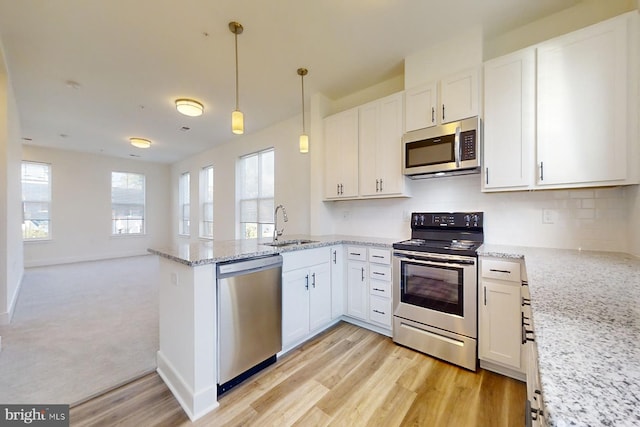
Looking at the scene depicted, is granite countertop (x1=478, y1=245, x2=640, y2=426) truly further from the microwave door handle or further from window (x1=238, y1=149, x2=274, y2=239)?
window (x1=238, y1=149, x2=274, y2=239)

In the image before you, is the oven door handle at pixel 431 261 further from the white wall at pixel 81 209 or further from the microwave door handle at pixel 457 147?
the white wall at pixel 81 209

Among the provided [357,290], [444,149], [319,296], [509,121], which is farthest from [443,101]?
[319,296]

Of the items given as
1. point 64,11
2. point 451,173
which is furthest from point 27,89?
point 451,173

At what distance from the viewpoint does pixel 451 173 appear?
2.60 meters

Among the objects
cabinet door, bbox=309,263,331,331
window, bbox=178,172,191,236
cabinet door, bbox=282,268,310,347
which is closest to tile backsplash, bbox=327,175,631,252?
cabinet door, bbox=309,263,331,331

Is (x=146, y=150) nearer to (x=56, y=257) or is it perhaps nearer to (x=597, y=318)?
(x=56, y=257)

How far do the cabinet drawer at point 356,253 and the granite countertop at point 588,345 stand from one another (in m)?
1.63

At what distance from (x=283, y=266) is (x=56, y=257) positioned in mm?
7618

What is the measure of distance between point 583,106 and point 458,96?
0.89 meters

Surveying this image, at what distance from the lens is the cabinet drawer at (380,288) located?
2.62 metres

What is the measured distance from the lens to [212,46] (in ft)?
8.48

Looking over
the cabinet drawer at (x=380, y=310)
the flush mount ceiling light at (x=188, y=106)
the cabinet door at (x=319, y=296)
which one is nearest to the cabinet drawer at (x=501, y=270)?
the cabinet drawer at (x=380, y=310)

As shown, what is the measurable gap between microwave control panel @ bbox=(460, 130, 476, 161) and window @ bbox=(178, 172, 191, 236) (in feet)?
24.8

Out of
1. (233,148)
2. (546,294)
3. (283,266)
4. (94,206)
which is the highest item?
(233,148)
